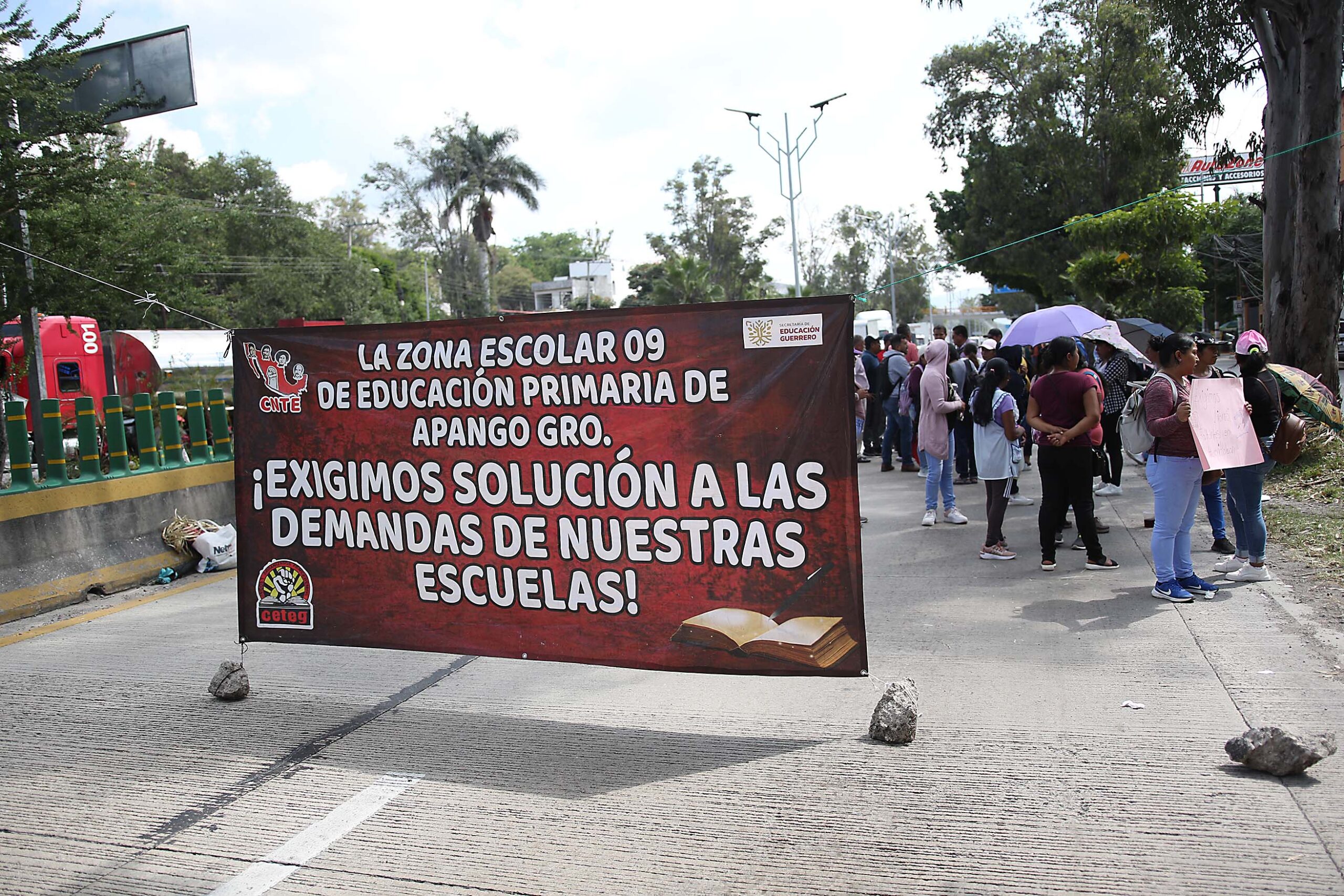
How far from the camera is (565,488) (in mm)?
4930

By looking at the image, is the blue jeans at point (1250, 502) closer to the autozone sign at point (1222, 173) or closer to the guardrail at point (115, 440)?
the guardrail at point (115, 440)

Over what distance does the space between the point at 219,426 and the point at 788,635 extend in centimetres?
854

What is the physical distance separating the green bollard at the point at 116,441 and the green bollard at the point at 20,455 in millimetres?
829

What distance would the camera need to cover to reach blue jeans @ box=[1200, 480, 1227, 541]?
7633 mm

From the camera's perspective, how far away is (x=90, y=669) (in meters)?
6.27

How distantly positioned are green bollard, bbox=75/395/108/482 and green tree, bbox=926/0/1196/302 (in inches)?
1070

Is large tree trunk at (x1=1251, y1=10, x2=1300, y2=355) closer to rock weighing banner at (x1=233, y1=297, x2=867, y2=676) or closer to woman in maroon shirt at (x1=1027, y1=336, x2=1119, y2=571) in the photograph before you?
woman in maroon shirt at (x1=1027, y1=336, x2=1119, y2=571)

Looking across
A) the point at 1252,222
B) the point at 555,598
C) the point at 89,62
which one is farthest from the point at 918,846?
the point at 1252,222

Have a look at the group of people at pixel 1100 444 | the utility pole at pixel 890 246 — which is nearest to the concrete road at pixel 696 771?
the group of people at pixel 1100 444

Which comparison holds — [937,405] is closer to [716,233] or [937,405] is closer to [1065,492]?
[1065,492]

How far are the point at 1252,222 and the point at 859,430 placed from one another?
4737 cm

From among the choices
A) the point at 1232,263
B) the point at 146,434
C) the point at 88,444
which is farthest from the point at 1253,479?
the point at 1232,263

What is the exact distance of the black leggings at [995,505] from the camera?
822 centimetres

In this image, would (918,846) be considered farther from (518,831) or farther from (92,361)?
(92,361)
